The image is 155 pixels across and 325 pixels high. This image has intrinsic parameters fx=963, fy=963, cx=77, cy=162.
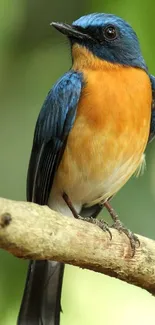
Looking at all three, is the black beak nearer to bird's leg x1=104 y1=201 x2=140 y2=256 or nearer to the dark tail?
bird's leg x1=104 y1=201 x2=140 y2=256

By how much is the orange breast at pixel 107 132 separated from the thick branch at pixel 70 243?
2.30ft

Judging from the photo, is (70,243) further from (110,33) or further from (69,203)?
(110,33)

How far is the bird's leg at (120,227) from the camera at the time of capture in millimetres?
5352

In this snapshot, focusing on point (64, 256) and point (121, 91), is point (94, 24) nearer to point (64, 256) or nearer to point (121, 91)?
point (121, 91)

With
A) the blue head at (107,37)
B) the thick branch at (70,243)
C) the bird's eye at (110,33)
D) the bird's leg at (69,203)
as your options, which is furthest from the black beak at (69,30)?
the thick branch at (70,243)

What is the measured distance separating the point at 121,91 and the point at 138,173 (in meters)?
0.57

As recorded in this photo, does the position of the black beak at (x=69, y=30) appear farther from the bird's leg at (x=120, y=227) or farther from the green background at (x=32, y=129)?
the bird's leg at (x=120, y=227)

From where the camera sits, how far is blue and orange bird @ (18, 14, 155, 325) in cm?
600

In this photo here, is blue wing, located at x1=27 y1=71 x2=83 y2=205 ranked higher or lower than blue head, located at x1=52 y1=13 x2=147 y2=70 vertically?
lower

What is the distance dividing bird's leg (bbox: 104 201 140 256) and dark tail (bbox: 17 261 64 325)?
52 cm

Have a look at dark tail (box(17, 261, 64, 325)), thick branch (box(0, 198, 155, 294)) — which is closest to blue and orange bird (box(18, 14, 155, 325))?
dark tail (box(17, 261, 64, 325))

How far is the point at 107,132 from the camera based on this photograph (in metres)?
5.98

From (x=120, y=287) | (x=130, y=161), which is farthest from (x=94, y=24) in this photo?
(x=120, y=287)

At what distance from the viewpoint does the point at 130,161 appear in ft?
20.3
